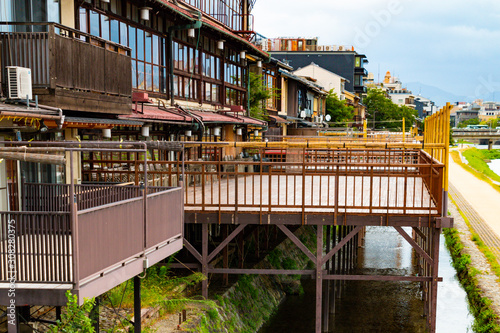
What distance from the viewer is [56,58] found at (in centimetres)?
976

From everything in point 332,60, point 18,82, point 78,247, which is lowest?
point 78,247

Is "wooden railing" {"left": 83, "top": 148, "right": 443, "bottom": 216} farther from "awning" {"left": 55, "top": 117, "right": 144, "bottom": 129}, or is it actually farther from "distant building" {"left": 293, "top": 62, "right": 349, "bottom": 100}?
"distant building" {"left": 293, "top": 62, "right": 349, "bottom": 100}

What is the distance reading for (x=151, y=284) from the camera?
39.4 ft

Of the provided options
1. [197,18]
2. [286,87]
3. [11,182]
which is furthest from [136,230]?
[286,87]

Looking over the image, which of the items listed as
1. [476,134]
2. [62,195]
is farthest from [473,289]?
[476,134]

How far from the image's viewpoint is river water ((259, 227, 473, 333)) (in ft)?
55.0

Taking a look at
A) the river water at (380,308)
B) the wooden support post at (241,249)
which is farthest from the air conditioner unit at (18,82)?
the river water at (380,308)

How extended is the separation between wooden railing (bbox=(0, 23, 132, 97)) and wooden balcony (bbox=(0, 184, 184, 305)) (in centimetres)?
316

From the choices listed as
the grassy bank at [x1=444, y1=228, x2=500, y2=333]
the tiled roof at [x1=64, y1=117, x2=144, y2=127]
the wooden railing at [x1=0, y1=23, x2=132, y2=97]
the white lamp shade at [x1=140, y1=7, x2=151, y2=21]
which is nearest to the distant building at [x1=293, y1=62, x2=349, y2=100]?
the grassy bank at [x1=444, y1=228, x2=500, y2=333]

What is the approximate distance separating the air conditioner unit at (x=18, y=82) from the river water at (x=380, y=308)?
10.1m

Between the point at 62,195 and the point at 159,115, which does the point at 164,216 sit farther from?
the point at 159,115

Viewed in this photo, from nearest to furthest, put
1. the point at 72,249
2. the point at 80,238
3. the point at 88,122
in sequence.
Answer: the point at 72,249, the point at 80,238, the point at 88,122

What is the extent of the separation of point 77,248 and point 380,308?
14270 millimetres

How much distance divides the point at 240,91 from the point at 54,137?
16722mm
